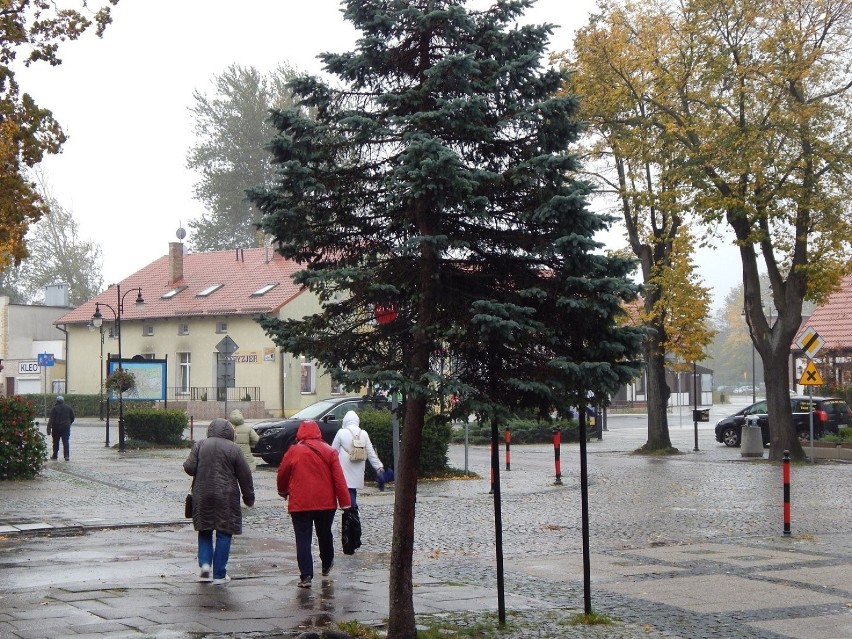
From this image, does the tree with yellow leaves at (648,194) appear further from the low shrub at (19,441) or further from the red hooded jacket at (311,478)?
the red hooded jacket at (311,478)

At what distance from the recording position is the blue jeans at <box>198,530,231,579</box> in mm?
11031

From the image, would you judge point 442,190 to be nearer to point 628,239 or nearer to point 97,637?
point 97,637

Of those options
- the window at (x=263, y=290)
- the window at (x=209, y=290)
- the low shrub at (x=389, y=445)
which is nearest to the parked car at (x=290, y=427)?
the low shrub at (x=389, y=445)

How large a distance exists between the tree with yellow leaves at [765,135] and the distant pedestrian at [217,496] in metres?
19.3

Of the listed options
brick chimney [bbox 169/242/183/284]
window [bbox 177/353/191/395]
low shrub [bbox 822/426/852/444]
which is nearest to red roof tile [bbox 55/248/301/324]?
brick chimney [bbox 169/242/183/284]

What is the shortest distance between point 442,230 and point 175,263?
5848 centimetres

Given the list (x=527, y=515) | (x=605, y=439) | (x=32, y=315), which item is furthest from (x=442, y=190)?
(x=32, y=315)

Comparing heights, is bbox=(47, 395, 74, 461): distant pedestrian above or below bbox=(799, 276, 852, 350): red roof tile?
below

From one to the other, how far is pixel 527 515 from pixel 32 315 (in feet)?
206

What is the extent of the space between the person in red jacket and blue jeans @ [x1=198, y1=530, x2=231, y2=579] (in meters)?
0.67

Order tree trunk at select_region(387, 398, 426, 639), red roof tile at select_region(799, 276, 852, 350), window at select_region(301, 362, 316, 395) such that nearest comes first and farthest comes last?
tree trunk at select_region(387, 398, 426, 639), red roof tile at select_region(799, 276, 852, 350), window at select_region(301, 362, 316, 395)

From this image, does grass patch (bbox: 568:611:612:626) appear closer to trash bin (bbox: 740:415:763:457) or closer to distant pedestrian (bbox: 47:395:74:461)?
distant pedestrian (bbox: 47:395:74:461)

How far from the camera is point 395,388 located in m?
7.88

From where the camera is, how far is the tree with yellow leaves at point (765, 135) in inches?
1096
